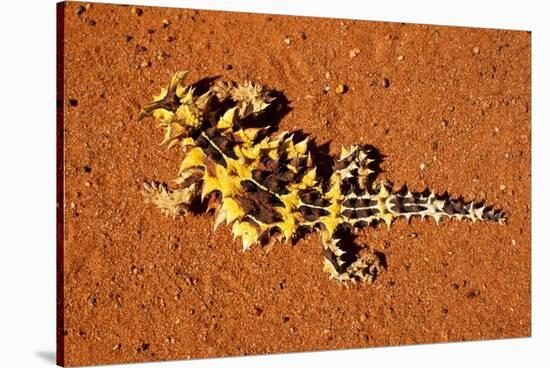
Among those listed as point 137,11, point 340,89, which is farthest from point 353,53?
point 137,11

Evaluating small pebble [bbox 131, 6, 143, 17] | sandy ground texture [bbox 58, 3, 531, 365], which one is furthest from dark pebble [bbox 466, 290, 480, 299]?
small pebble [bbox 131, 6, 143, 17]

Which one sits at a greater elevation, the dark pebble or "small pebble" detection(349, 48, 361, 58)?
"small pebble" detection(349, 48, 361, 58)

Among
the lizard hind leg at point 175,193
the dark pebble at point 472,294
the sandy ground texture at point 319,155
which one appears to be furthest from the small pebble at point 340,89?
the dark pebble at point 472,294

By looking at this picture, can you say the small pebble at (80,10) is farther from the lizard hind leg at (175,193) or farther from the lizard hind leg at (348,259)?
the lizard hind leg at (348,259)

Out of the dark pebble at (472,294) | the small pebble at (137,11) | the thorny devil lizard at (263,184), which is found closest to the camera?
the thorny devil lizard at (263,184)

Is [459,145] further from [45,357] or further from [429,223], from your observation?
[45,357]

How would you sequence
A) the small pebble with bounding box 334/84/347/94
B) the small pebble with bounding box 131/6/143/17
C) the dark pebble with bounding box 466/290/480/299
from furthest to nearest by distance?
the dark pebble with bounding box 466/290/480/299 < the small pebble with bounding box 334/84/347/94 < the small pebble with bounding box 131/6/143/17

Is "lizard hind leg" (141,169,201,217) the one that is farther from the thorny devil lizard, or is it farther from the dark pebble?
the dark pebble
